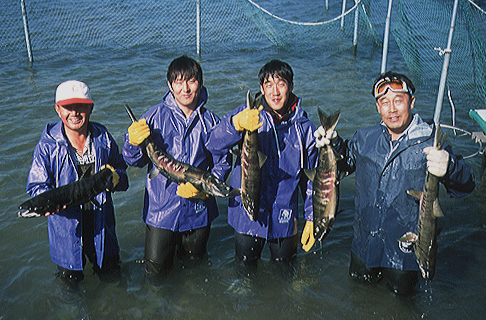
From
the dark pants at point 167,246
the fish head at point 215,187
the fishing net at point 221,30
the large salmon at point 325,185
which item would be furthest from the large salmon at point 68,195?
the fishing net at point 221,30

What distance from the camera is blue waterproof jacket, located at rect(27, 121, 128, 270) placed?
13.6ft

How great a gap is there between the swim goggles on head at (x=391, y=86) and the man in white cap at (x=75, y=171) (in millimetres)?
2728

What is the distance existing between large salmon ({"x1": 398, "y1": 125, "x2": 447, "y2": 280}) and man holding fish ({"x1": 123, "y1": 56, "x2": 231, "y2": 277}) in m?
2.00

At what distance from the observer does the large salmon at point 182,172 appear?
4.38 metres

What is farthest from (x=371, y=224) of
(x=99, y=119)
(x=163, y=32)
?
(x=163, y=32)

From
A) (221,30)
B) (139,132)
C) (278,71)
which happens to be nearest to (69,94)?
(139,132)

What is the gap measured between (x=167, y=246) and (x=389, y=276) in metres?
2.43

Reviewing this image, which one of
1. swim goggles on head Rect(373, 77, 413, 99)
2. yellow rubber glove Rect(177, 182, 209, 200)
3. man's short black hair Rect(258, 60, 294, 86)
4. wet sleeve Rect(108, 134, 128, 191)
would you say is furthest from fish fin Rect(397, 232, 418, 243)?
wet sleeve Rect(108, 134, 128, 191)

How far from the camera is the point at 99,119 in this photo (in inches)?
386

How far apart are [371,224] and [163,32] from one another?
518 inches

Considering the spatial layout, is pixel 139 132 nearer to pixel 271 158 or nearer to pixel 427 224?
pixel 271 158

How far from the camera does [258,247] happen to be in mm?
4891

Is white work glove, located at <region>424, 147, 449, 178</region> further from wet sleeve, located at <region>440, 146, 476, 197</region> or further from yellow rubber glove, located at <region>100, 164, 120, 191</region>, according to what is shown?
yellow rubber glove, located at <region>100, 164, 120, 191</region>

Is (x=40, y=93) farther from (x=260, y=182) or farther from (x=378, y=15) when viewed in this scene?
(x=378, y=15)
